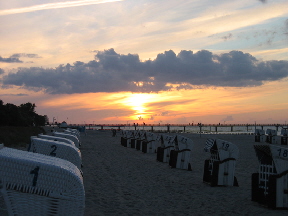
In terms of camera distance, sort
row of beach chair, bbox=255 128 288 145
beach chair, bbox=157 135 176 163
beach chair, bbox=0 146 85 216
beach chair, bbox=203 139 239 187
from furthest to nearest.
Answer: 1. row of beach chair, bbox=255 128 288 145
2. beach chair, bbox=157 135 176 163
3. beach chair, bbox=203 139 239 187
4. beach chair, bbox=0 146 85 216

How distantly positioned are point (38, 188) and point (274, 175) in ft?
17.6

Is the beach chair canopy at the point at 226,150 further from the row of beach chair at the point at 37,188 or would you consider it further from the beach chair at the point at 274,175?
the row of beach chair at the point at 37,188

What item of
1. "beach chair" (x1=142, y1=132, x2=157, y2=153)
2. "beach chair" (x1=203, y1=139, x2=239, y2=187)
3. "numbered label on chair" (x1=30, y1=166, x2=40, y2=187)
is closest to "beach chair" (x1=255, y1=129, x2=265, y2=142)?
"beach chair" (x1=142, y1=132, x2=157, y2=153)

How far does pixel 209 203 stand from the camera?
29.1 feet

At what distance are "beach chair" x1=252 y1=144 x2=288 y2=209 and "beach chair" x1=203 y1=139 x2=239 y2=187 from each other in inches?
88.2

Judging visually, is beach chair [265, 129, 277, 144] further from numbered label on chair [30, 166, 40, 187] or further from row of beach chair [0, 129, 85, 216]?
numbered label on chair [30, 166, 40, 187]

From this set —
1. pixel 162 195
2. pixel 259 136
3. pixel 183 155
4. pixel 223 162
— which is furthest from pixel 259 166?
pixel 259 136

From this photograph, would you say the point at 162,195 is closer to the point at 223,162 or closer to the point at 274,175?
the point at 223,162

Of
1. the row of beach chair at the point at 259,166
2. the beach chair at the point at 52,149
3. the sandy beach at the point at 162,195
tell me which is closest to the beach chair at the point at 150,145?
the row of beach chair at the point at 259,166

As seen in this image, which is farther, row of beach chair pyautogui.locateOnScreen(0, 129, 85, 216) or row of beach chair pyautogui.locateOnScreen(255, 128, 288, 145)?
row of beach chair pyautogui.locateOnScreen(255, 128, 288, 145)

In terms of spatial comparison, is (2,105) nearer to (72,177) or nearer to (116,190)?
(116,190)

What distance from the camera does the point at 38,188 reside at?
4.72 meters

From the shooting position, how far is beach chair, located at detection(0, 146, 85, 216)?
4.64m

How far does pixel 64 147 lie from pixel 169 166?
7.78m
